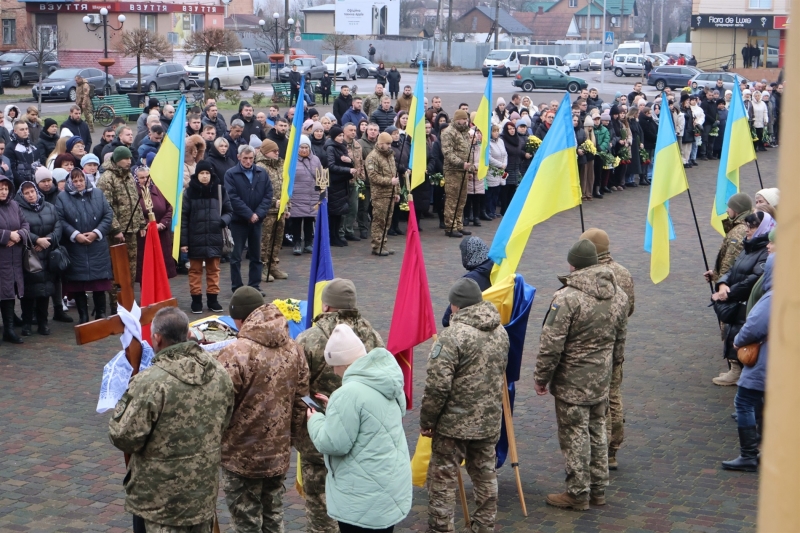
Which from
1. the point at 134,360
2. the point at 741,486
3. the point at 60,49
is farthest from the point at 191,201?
the point at 60,49

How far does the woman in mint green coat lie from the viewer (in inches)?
193

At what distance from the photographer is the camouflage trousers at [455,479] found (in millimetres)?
6352

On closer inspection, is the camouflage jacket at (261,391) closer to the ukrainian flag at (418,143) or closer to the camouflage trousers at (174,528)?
the camouflage trousers at (174,528)

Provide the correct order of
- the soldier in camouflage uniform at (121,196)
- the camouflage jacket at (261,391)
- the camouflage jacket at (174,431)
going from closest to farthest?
the camouflage jacket at (174,431)
the camouflage jacket at (261,391)
the soldier in camouflage uniform at (121,196)

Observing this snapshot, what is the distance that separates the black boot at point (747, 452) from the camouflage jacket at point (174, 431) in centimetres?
433

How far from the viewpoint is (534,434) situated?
8.45 m

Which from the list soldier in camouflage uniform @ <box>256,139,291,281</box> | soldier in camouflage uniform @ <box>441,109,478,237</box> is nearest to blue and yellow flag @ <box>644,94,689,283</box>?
soldier in camouflage uniform @ <box>256,139,291,281</box>

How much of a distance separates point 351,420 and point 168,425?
2.85 ft

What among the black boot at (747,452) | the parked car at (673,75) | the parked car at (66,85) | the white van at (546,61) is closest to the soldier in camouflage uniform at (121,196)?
the black boot at (747,452)

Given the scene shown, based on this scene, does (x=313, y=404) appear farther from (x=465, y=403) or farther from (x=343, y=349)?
(x=465, y=403)

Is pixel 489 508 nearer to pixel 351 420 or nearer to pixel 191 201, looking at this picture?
pixel 351 420

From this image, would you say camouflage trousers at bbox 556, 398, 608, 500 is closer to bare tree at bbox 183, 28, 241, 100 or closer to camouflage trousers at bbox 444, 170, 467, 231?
Result: camouflage trousers at bbox 444, 170, 467, 231

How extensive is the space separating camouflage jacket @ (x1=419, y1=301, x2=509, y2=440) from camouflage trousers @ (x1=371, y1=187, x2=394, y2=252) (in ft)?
29.7

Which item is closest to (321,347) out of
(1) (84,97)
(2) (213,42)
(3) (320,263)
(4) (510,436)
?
A: (3) (320,263)
